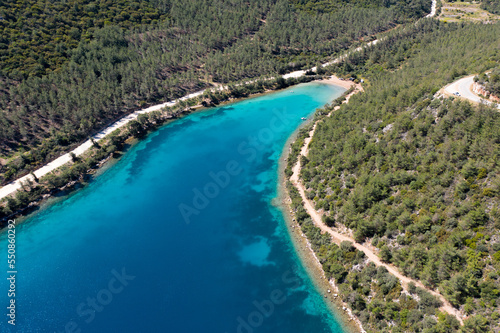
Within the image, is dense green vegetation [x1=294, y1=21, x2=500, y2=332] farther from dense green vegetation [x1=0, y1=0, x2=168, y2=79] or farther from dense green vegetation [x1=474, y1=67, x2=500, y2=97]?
dense green vegetation [x1=0, y1=0, x2=168, y2=79]

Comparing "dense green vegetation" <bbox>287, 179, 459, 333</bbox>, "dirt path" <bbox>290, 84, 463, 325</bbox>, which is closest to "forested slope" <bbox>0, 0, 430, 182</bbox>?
"dirt path" <bbox>290, 84, 463, 325</bbox>

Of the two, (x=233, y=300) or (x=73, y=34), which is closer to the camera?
(x=233, y=300)

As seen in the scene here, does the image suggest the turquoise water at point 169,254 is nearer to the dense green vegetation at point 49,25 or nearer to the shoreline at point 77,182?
the shoreline at point 77,182

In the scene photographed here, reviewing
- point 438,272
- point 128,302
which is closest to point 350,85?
point 438,272

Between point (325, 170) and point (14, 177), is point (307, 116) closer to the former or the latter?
point (325, 170)

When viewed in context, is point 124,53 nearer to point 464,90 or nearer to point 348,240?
point 348,240

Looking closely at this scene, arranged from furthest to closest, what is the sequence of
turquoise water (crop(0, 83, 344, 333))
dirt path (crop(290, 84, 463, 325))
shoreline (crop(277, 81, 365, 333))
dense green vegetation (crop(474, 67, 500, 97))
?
dense green vegetation (crop(474, 67, 500, 97)), turquoise water (crop(0, 83, 344, 333)), shoreline (crop(277, 81, 365, 333)), dirt path (crop(290, 84, 463, 325))

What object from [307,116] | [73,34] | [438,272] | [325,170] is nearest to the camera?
[438,272]

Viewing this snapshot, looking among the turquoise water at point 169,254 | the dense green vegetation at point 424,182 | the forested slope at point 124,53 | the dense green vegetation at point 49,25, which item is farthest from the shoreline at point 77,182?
the dense green vegetation at point 424,182
